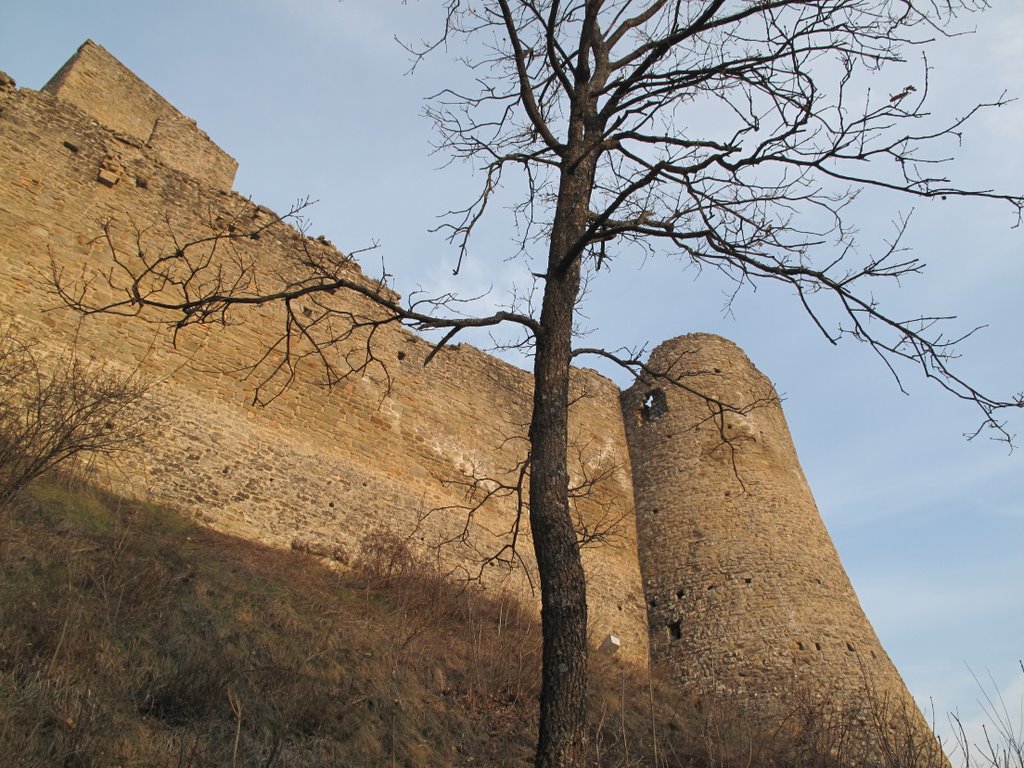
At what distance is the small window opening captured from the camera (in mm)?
15328

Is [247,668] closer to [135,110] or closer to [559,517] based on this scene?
[559,517]

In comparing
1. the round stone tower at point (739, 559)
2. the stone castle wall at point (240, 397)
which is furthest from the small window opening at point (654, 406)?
the stone castle wall at point (240, 397)

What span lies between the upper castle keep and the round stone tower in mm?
38

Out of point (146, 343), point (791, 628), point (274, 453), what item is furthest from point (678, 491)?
point (146, 343)

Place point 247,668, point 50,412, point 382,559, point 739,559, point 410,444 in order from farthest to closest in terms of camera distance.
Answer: point 739,559 → point 410,444 → point 382,559 → point 50,412 → point 247,668

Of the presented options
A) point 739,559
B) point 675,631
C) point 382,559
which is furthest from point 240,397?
point 739,559

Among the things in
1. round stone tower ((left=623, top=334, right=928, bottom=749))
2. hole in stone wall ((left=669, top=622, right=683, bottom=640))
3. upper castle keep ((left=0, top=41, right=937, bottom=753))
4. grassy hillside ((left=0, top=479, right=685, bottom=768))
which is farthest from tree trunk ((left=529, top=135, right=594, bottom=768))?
hole in stone wall ((left=669, top=622, right=683, bottom=640))

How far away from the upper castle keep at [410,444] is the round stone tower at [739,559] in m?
0.04

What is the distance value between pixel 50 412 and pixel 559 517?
4581 mm

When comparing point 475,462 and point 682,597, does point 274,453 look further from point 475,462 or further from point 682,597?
point 682,597

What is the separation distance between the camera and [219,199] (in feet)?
36.6

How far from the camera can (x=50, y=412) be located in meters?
6.11

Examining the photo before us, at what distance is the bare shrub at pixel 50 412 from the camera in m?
5.41

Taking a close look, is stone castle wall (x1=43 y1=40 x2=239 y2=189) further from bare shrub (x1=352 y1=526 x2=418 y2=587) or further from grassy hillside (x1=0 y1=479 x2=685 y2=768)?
grassy hillside (x1=0 y1=479 x2=685 y2=768)
